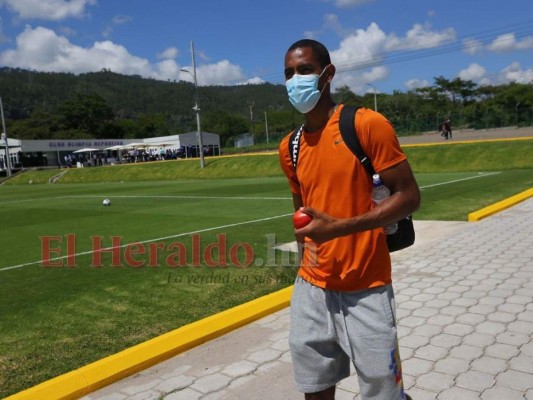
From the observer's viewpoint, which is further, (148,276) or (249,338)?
(148,276)

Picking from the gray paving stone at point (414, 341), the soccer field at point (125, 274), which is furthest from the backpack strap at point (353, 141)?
the soccer field at point (125, 274)

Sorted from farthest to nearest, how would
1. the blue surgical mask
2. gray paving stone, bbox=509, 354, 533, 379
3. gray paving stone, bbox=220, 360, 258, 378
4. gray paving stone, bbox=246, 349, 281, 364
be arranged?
gray paving stone, bbox=246, 349, 281, 364
gray paving stone, bbox=220, 360, 258, 378
gray paving stone, bbox=509, 354, 533, 379
the blue surgical mask

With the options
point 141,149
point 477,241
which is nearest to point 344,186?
point 477,241

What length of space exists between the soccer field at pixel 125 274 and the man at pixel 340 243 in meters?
2.45

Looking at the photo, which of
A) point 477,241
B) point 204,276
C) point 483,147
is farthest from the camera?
point 483,147

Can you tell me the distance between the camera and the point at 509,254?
23.5ft

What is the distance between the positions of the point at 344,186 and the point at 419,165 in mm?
26314

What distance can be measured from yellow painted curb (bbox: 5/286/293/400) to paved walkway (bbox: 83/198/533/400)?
0.07m

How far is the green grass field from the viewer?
4.49 meters

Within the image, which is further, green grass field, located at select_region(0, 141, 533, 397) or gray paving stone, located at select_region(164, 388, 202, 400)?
green grass field, located at select_region(0, 141, 533, 397)

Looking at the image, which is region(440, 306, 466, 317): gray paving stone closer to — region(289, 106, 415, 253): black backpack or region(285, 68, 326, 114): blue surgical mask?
region(289, 106, 415, 253): black backpack

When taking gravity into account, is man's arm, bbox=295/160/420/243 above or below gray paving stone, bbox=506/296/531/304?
above

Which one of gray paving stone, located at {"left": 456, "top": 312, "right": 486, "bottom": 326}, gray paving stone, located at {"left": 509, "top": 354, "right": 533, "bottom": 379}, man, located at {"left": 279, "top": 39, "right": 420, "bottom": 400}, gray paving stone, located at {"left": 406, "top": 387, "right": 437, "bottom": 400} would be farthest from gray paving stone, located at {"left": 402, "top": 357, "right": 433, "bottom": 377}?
man, located at {"left": 279, "top": 39, "right": 420, "bottom": 400}

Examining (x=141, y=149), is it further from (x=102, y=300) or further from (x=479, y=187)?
(x=102, y=300)
